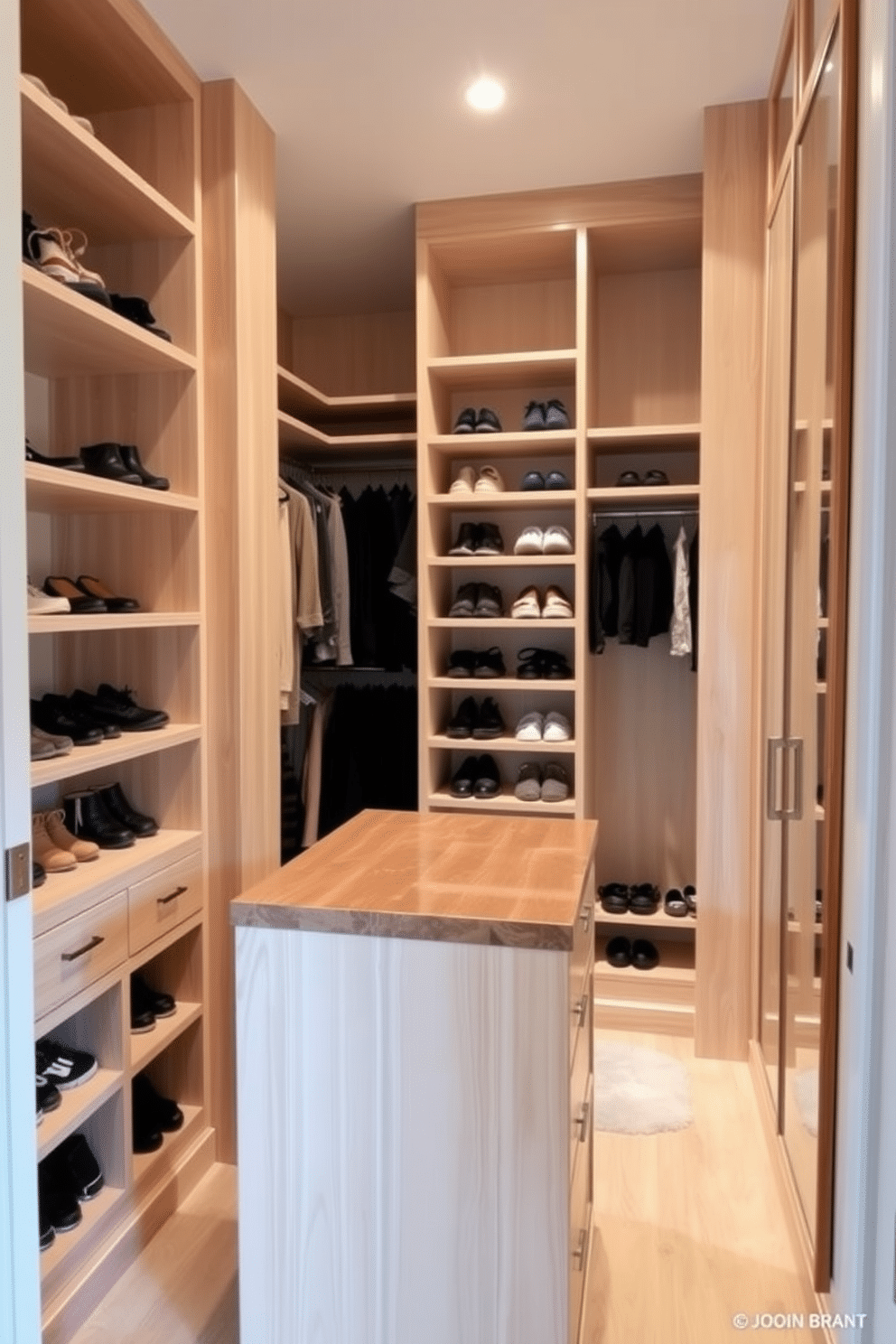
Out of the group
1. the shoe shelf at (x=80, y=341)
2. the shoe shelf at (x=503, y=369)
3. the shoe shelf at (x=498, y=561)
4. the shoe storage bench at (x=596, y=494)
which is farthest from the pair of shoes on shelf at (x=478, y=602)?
the shoe shelf at (x=80, y=341)

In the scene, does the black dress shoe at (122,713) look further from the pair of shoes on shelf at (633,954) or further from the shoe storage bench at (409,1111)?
the pair of shoes on shelf at (633,954)

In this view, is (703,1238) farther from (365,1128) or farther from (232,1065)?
(232,1065)

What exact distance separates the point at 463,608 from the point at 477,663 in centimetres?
21

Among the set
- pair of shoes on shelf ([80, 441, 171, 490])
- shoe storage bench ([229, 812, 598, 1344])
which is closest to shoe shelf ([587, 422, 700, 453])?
pair of shoes on shelf ([80, 441, 171, 490])

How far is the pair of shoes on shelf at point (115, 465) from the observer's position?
1912mm

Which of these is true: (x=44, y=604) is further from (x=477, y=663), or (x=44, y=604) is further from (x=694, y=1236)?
(x=694, y=1236)

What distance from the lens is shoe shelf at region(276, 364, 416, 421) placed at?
3243 mm

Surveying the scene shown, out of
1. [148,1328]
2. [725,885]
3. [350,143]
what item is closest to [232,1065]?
[148,1328]

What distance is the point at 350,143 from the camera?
2535mm

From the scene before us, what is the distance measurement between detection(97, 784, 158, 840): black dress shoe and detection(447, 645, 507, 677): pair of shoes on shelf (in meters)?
1.28

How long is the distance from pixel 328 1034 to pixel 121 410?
5.32 ft

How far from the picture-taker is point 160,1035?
2012 mm

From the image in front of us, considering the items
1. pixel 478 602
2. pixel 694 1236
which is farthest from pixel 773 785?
pixel 478 602

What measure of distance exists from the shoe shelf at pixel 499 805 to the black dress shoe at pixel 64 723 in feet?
4.54
